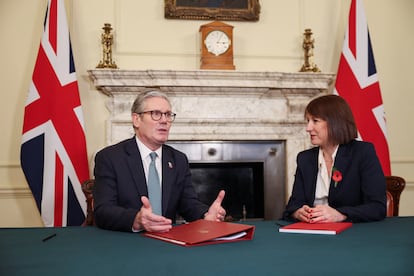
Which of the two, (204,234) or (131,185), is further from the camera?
(131,185)

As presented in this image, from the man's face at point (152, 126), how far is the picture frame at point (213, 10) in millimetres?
1792

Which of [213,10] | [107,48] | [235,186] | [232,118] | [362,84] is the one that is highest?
[213,10]

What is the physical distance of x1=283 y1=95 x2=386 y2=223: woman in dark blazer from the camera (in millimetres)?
2135

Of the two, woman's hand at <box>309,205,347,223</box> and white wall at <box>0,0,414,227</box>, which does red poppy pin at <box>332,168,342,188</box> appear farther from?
white wall at <box>0,0,414,227</box>

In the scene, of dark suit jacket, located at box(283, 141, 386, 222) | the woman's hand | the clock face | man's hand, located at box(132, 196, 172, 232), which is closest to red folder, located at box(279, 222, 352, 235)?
the woman's hand

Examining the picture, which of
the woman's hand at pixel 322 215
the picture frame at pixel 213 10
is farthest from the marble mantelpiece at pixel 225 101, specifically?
the woman's hand at pixel 322 215

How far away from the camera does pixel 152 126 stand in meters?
2.20

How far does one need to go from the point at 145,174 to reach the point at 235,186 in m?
2.11

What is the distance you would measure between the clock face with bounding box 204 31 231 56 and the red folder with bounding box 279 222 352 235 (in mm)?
2242

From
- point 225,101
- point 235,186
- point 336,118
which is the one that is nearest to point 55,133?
point 225,101

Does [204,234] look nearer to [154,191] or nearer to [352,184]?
[154,191]

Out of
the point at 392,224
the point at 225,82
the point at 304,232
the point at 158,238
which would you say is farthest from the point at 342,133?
the point at 225,82

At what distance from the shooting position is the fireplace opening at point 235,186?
4.09 m

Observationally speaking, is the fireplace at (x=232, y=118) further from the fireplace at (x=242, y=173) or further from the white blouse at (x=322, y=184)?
the white blouse at (x=322, y=184)
